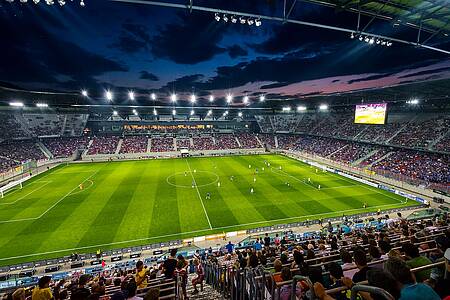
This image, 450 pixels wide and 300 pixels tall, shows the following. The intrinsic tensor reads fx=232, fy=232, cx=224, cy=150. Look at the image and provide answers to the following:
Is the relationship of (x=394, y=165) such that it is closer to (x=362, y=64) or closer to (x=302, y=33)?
(x=362, y=64)

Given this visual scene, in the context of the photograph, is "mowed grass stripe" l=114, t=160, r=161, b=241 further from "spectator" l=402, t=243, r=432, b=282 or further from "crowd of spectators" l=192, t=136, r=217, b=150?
"crowd of spectators" l=192, t=136, r=217, b=150

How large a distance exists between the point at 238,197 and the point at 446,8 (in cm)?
2704

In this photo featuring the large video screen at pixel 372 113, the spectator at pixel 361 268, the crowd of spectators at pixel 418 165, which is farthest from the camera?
the large video screen at pixel 372 113

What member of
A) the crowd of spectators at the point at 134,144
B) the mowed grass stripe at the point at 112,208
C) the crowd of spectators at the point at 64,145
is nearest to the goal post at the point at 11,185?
the mowed grass stripe at the point at 112,208

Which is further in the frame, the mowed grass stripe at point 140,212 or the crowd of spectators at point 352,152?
the crowd of spectators at point 352,152

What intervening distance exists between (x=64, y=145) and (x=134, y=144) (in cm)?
1776

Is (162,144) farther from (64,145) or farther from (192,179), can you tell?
(192,179)

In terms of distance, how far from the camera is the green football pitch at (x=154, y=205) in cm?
2220

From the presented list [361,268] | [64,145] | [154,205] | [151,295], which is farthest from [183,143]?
[361,268]

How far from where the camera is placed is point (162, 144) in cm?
7275

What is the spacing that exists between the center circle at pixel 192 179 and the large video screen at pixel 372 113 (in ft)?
93.4

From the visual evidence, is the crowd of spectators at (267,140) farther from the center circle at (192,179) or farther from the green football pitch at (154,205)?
the center circle at (192,179)

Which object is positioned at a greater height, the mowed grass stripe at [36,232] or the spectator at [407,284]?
the spectator at [407,284]

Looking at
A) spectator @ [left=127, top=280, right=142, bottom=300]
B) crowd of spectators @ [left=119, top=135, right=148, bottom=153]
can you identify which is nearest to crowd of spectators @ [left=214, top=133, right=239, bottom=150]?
crowd of spectators @ [left=119, top=135, right=148, bottom=153]
